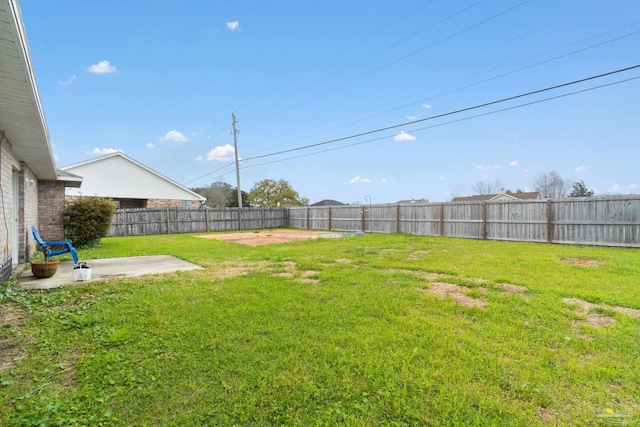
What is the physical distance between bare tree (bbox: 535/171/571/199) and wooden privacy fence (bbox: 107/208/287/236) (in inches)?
1259

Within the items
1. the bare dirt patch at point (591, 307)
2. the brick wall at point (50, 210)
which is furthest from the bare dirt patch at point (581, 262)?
the brick wall at point (50, 210)

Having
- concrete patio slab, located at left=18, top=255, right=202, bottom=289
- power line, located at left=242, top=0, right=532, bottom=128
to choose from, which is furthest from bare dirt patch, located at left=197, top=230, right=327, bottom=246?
power line, located at left=242, top=0, right=532, bottom=128

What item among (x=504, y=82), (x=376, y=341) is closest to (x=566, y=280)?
(x=376, y=341)

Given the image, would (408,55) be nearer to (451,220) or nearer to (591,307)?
(451,220)

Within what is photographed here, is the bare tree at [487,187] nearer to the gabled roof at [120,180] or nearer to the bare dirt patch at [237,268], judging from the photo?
the gabled roof at [120,180]

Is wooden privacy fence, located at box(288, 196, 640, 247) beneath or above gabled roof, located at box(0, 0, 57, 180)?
beneath

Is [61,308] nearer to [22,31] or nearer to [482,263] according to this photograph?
[22,31]

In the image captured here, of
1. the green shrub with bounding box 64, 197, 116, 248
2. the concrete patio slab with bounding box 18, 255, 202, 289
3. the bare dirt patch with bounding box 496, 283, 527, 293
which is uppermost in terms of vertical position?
the green shrub with bounding box 64, 197, 116, 248

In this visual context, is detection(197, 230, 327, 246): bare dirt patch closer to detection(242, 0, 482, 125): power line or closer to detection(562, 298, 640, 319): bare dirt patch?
detection(242, 0, 482, 125): power line

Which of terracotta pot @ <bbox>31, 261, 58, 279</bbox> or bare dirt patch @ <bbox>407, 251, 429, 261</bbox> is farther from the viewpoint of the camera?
bare dirt patch @ <bbox>407, 251, 429, 261</bbox>

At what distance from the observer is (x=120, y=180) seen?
75.2 ft

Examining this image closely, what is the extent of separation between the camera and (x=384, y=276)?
5855mm

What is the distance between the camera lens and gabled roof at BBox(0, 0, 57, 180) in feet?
8.44

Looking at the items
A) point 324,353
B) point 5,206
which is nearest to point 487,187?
point 324,353
